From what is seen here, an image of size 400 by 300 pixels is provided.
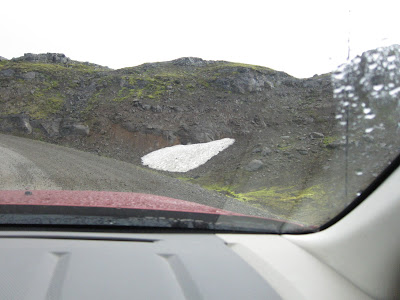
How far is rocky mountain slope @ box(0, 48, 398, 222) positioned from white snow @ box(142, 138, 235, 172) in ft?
1.92

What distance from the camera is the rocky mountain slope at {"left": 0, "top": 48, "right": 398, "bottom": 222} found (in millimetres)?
15453

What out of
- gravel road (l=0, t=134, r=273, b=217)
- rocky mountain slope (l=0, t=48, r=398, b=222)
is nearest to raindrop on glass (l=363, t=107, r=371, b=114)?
gravel road (l=0, t=134, r=273, b=217)

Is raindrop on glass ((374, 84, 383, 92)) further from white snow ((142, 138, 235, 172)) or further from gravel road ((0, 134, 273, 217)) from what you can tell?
white snow ((142, 138, 235, 172))

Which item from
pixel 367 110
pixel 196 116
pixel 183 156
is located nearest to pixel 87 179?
pixel 183 156

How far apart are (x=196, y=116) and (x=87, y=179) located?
46.5 feet

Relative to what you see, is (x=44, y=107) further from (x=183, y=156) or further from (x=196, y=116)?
(x=183, y=156)

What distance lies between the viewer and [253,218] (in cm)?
246

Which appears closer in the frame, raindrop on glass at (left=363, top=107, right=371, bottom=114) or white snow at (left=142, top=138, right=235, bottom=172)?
raindrop on glass at (left=363, top=107, right=371, bottom=114)

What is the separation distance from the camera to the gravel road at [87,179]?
970cm

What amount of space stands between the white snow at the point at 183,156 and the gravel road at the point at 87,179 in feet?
10.4

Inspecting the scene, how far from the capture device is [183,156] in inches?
741

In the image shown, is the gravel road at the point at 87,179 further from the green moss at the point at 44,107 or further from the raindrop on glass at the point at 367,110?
the green moss at the point at 44,107

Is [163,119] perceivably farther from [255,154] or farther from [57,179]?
[57,179]

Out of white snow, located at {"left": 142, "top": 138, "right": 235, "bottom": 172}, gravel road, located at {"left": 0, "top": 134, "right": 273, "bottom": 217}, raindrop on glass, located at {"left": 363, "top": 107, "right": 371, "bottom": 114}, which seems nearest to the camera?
raindrop on glass, located at {"left": 363, "top": 107, "right": 371, "bottom": 114}
